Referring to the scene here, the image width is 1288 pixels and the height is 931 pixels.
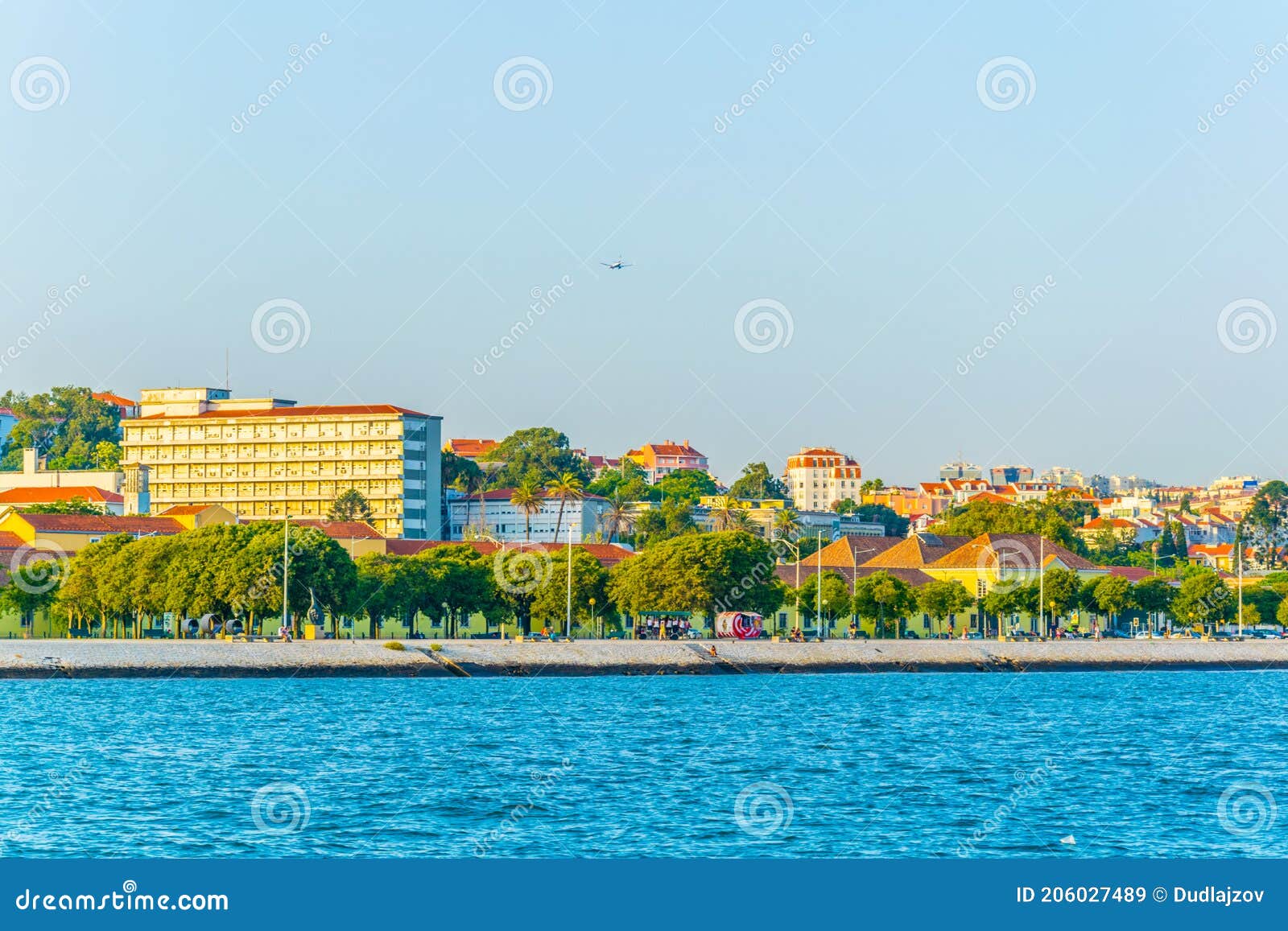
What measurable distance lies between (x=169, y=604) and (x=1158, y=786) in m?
50.0

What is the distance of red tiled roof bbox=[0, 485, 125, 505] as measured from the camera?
13138 centimetres

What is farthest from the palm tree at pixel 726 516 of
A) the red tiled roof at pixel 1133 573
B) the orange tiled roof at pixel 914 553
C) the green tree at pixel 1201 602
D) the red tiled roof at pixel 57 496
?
the red tiled roof at pixel 57 496

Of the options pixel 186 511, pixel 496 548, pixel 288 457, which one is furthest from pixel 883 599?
pixel 288 457

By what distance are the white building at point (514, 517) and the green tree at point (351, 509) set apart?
760 inches

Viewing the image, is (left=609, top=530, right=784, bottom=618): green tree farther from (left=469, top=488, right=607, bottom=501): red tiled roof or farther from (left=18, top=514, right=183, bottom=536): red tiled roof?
(left=469, top=488, right=607, bottom=501): red tiled roof

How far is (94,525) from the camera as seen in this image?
102 m

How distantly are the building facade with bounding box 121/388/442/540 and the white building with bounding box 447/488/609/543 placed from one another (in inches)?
557

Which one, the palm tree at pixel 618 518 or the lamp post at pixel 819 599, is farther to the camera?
the palm tree at pixel 618 518

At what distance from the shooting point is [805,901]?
1695 centimetres

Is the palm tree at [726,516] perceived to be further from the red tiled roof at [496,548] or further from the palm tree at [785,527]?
the red tiled roof at [496,548]

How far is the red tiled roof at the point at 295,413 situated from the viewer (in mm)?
154000

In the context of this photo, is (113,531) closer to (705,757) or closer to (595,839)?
(705,757)

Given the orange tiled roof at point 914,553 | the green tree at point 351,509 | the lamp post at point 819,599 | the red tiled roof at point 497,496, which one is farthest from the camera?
the red tiled roof at point 497,496

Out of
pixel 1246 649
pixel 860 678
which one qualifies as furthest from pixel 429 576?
pixel 1246 649
